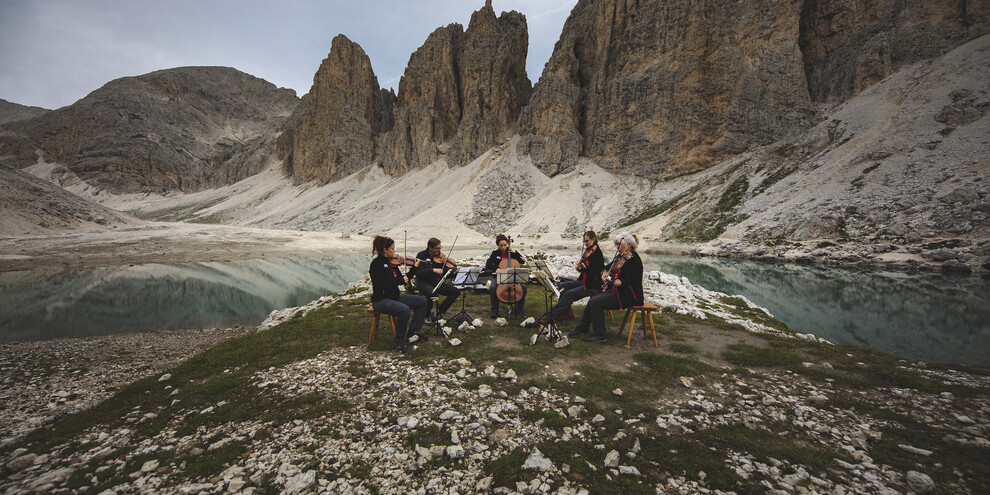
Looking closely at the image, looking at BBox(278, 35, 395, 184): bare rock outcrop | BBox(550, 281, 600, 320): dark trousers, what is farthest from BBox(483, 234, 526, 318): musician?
BBox(278, 35, 395, 184): bare rock outcrop

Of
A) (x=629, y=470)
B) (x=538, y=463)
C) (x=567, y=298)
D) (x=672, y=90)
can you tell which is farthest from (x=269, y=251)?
(x=672, y=90)

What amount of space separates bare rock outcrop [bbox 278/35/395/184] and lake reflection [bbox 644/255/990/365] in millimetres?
106209

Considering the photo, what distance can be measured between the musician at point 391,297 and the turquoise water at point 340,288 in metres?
9.65

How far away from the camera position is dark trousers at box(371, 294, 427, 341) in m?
8.09

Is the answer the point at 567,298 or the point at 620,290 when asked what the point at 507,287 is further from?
the point at 620,290

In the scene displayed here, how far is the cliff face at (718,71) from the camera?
5816 cm

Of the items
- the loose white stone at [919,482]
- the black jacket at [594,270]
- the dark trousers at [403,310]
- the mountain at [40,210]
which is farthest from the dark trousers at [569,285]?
the mountain at [40,210]

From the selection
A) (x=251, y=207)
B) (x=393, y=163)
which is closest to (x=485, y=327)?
(x=393, y=163)

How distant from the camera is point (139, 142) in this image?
142 m

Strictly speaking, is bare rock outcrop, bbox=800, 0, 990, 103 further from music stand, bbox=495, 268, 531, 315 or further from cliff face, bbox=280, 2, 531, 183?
music stand, bbox=495, 268, 531, 315

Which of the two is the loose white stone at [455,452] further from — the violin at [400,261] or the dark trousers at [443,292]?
the dark trousers at [443,292]

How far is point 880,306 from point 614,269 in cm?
1690

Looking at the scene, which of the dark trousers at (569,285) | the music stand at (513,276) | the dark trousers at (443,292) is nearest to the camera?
the music stand at (513,276)

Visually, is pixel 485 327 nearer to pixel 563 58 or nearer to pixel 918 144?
pixel 918 144
